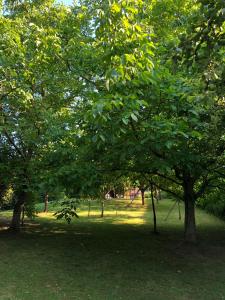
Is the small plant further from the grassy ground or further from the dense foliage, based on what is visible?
the grassy ground

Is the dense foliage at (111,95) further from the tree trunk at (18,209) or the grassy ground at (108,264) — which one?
the grassy ground at (108,264)

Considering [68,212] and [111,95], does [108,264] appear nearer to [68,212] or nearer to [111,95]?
[68,212]

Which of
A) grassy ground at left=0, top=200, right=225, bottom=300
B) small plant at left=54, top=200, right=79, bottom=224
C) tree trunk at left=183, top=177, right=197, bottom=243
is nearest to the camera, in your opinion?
grassy ground at left=0, top=200, right=225, bottom=300

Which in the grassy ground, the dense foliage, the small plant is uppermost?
the dense foliage

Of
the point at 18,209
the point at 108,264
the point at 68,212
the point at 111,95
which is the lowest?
the point at 108,264

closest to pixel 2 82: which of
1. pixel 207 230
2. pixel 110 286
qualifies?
pixel 110 286

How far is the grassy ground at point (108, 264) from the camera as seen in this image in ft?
24.9

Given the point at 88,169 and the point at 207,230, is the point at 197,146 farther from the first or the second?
the point at 207,230

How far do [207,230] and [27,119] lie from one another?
29.7ft

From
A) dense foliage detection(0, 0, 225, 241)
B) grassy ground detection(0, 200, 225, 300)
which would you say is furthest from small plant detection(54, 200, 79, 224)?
grassy ground detection(0, 200, 225, 300)

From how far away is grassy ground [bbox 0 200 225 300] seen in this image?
7.58m

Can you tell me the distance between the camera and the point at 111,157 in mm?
9000

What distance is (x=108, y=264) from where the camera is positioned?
9711 mm

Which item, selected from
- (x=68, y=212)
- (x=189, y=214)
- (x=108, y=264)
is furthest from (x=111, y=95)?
(x=189, y=214)
